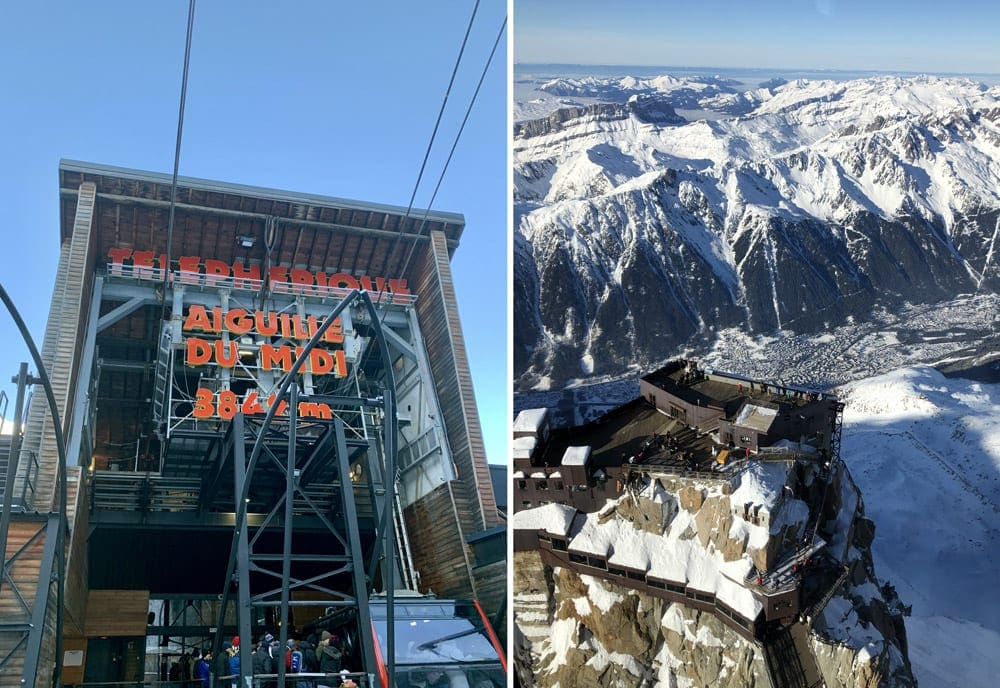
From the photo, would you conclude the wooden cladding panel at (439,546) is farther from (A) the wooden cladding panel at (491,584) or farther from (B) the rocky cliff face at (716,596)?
(B) the rocky cliff face at (716,596)

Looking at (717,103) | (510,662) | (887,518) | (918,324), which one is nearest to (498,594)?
(510,662)

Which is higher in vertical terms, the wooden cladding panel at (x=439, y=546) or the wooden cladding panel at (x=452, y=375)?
the wooden cladding panel at (x=452, y=375)

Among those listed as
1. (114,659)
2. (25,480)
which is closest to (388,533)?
(25,480)

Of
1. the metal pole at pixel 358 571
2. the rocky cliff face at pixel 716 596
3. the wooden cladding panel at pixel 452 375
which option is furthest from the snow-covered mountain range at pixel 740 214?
the wooden cladding panel at pixel 452 375

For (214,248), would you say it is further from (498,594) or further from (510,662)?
(510,662)

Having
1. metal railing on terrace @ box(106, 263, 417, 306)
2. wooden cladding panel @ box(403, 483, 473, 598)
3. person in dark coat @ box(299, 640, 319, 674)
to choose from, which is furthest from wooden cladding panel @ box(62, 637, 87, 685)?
person in dark coat @ box(299, 640, 319, 674)

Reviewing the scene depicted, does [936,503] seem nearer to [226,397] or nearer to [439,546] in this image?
[439,546]
